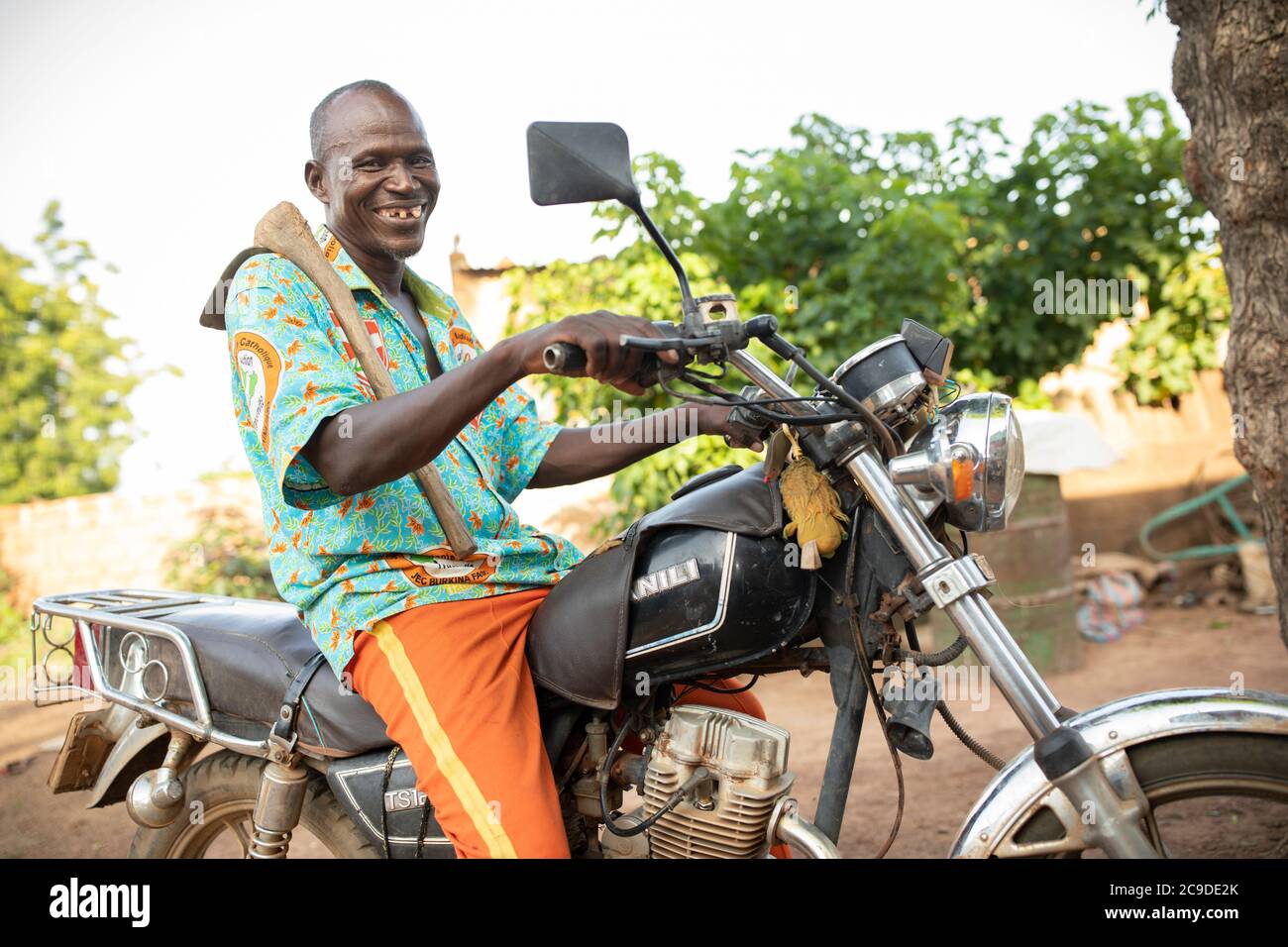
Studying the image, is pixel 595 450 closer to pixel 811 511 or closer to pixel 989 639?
pixel 811 511

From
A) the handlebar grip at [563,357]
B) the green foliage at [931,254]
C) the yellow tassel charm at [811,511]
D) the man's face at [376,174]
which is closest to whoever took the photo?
the handlebar grip at [563,357]

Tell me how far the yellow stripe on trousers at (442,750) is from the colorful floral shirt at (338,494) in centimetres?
7

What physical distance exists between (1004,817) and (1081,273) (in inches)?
251

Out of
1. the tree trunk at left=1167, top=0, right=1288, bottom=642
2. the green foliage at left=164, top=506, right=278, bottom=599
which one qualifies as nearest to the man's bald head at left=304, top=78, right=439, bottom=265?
the tree trunk at left=1167, top=0, right=1288, bottom=642

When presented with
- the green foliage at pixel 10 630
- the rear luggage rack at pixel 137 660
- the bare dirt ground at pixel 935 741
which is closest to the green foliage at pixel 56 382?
the green foliage at pixel 10 630

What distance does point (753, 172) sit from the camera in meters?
6.28

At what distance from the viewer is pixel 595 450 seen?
240 cm

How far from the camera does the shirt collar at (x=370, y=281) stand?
6.85ft

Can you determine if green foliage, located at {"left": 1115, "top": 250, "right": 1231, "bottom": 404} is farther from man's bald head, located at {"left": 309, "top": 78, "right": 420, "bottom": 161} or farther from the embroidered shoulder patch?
the embroidered shoulder patch

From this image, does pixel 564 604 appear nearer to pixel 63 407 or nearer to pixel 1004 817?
pixel 1004 817

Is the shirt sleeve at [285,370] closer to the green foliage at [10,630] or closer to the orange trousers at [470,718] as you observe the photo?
the orange trousers at [470,718]

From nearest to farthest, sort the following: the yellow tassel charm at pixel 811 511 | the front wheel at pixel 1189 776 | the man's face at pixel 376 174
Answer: the front wheel at pixel 1189 776 → the yellow tassel charm at pixel 811 511 → the man's face at pixel 376 174

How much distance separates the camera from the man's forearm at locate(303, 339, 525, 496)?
1.66 meters

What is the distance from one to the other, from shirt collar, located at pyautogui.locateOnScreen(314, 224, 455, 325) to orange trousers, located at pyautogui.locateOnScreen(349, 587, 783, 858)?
2.32 feet
